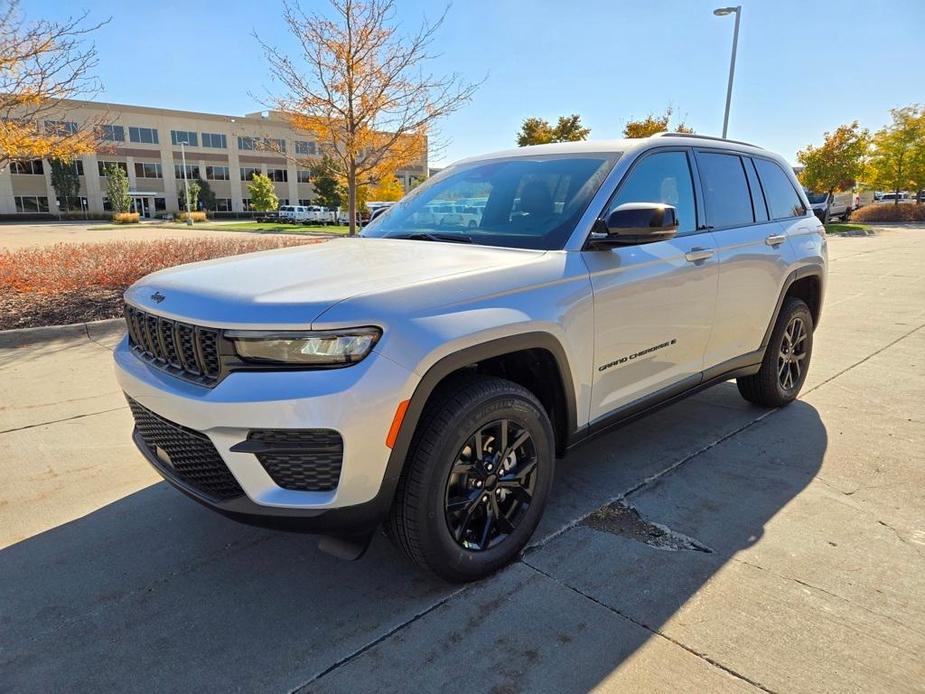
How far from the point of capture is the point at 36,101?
880 centimetres

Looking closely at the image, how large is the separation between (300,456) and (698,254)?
8.21 feet

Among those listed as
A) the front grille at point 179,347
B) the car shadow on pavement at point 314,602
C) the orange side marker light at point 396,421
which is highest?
the front grille at point 179,347

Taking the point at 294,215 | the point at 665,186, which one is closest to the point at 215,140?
the point at 294,215

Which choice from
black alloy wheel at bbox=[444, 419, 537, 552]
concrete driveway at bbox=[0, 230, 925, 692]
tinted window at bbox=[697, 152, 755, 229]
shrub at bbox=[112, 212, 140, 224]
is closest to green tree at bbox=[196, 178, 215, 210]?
shrub at bbox=[112, 212, 140, 224]

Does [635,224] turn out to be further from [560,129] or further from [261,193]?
[261,193]

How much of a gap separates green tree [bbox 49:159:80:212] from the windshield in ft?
235

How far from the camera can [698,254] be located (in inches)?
139

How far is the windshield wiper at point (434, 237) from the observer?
323 centimetres

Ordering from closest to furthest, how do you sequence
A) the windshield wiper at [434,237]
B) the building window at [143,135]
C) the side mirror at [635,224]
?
the side mirror at [635,224], the windshield wiper at [434,237], the building window at [143,135]

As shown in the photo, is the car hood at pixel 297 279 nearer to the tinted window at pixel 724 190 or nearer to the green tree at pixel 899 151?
the tinted window at pixel 724 190

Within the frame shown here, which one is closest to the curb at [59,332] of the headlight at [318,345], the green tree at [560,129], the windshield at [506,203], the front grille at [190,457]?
the windshield at [506,203]

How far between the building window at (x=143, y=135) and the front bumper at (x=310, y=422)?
77.9m

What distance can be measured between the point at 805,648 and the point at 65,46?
10.8m

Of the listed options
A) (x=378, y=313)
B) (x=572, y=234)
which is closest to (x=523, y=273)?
(x=572, y=234)
